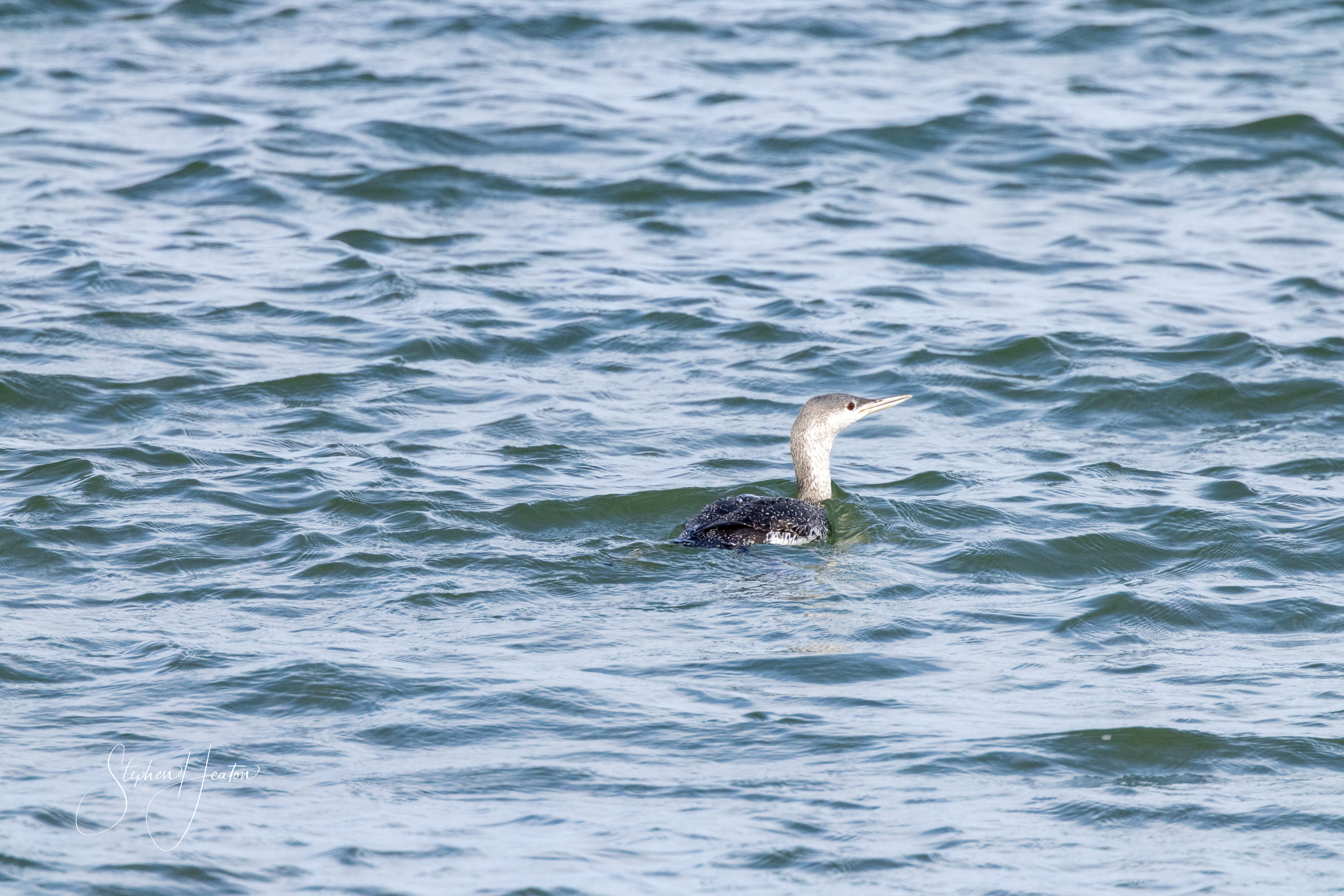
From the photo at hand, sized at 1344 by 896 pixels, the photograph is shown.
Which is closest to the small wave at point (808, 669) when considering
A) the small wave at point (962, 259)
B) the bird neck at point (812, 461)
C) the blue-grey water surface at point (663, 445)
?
the blue-grey water surface at point (663, 445)

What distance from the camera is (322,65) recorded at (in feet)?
59.8

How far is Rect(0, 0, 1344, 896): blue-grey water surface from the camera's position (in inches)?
240

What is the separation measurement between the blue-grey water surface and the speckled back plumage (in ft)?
0.40

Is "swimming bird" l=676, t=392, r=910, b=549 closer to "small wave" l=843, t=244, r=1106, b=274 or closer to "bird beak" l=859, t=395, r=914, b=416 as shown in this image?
"bird beak" l=859, t=395, r=914, b=416

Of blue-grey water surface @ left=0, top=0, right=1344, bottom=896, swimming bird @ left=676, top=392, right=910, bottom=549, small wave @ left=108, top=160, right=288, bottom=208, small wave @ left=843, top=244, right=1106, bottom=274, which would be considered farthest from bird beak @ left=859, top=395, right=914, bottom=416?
Result: small wave @ left=108, top=160, right=288, bottom=208

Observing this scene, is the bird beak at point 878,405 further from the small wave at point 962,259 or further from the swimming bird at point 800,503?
the small wave at point 962,259

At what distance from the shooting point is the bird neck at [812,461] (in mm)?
9688

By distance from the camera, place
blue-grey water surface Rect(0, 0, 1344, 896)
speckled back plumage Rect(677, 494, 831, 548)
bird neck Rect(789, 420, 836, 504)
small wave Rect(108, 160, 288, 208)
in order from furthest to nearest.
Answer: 1. small wave Rect(108, 160, 288, 208)
2. bird neck Rect(789, 420, 836, 504)
3. speckled back plumage Rect(677, 494, 831, 548)
4. blue-grey water surface Rect(0, 0, 1344, 896)

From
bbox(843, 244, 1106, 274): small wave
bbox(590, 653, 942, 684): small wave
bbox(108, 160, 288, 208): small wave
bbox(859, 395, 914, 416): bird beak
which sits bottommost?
bbox(590, 653, 942, 684): small wave

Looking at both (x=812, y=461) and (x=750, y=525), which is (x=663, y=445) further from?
(x=750, y=525)

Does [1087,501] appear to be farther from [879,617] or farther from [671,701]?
[671,701]

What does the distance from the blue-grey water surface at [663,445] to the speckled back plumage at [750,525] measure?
0.12 meters

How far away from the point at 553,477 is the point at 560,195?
5.77m

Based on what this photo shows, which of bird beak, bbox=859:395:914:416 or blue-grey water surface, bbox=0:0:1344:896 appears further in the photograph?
bird beak, bbox=859:395:914:416
